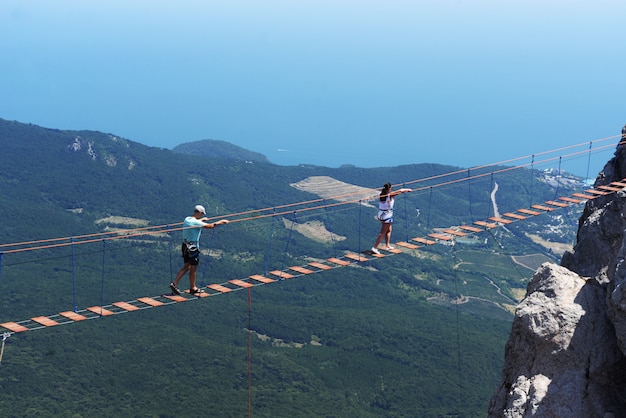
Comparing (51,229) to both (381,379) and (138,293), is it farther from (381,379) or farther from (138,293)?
(381,379)

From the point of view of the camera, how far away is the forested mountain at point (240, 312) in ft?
300

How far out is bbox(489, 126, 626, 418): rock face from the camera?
16500 mm

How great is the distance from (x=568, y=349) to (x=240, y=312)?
107 metres

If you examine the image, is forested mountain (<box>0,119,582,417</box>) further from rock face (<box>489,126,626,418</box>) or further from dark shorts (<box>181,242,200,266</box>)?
dark shorts (<box>181,242,200,266</box>)

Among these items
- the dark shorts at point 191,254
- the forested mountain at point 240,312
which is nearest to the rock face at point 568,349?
the dark shorts at point 191,254

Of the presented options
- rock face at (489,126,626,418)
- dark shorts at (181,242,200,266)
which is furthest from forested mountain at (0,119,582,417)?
dark shorts at (181,242,200,266)

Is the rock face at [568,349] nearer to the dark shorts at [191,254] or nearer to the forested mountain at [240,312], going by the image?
the dark shorts at [191,254]

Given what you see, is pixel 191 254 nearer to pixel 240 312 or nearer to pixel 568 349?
pixel 568 349

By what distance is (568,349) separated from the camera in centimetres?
1730

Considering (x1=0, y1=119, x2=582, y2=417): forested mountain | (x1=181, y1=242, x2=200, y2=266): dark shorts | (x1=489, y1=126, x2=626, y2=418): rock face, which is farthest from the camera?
(x1=0, y1=119, x2=582, y2=417): forested mountain

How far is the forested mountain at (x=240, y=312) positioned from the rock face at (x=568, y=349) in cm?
2770

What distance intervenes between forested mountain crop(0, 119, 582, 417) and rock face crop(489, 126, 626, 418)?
27.7 m

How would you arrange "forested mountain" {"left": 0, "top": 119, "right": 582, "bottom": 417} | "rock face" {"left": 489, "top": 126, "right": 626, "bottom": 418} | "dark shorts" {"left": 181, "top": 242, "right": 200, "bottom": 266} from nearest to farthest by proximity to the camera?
"rock face" {"left": 489, "top": 126, "right": 626, "bottom": 418}, "dark shorts" {"left": 181, "top": 242, "right": 200, "bottom": 266}, "forested mountain" {"left": 0, "top": 119, "right": 582, "bottom": 417}

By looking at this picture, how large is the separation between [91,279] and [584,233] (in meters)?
115
